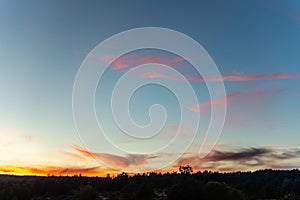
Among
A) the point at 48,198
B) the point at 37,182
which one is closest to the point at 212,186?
the point at 48,198

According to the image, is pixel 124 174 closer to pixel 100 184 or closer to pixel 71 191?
pixel 100 184

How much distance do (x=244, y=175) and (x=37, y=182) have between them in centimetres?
9953

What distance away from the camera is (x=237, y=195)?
88.9 metres

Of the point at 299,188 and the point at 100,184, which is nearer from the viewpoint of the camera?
the point at 299,188

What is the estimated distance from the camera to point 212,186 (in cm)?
9481

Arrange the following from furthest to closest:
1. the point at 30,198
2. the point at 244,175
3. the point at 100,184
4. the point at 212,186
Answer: the point at 244,175 < the point at 100,184 < the point at 30,198 < the point at 212,186

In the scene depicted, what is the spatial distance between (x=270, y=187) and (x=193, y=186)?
24.0m

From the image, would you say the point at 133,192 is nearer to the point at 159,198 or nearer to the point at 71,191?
the point at 159,198

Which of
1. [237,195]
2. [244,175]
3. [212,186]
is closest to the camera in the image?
[237,195]

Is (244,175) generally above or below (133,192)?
above

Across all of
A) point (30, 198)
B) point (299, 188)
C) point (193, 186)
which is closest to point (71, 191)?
point (30, 198)

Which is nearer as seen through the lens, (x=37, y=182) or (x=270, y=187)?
(x=270, y=187)

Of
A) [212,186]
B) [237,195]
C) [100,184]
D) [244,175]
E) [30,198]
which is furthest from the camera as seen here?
[244,175]

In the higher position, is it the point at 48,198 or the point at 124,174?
the point at 124,174
